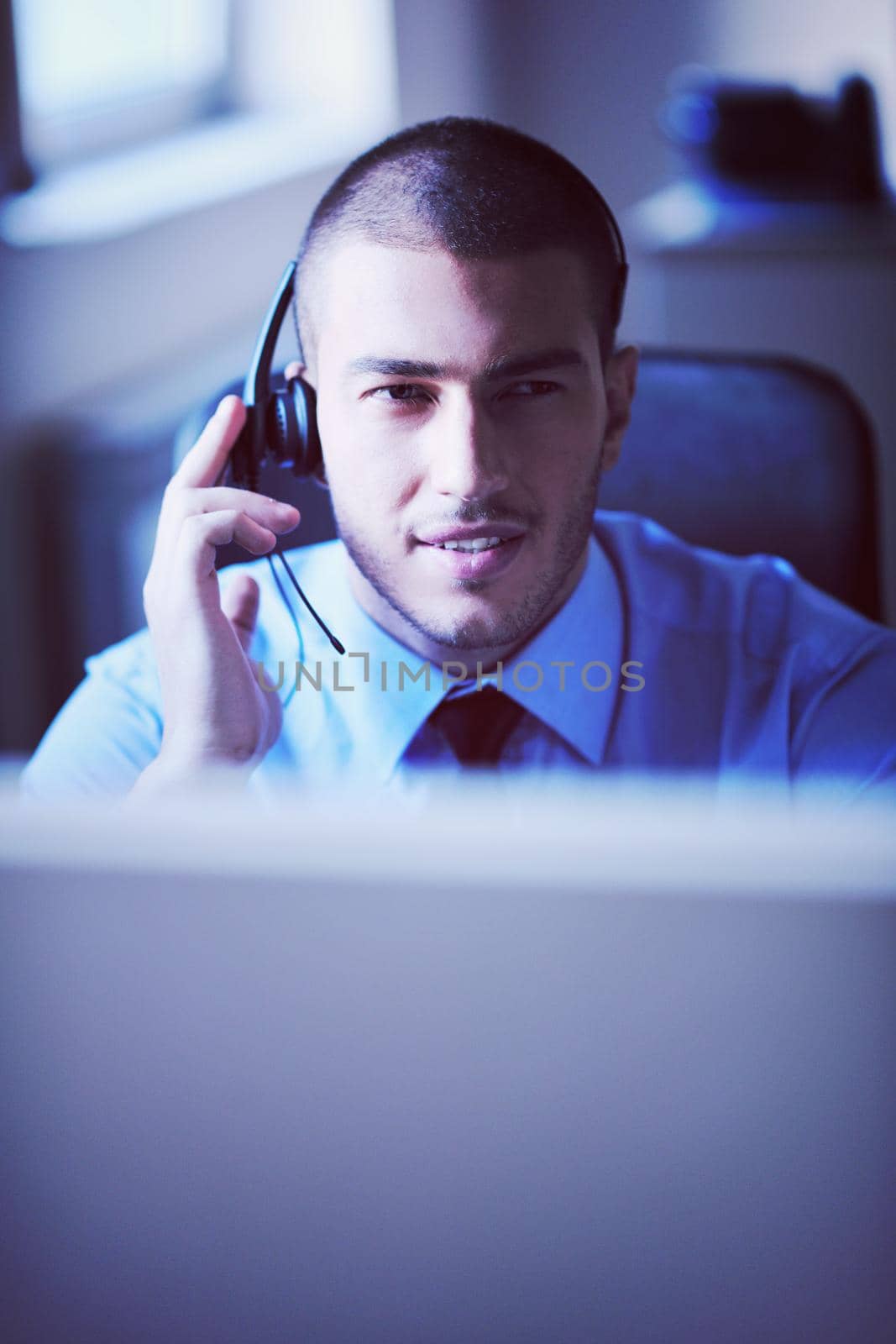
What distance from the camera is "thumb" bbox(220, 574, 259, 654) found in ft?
2.33

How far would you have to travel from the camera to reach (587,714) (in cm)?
71

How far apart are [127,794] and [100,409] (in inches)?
16.2

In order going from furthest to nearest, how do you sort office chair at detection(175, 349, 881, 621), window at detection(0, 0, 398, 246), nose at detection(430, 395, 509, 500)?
1. office chair at detection(175, 349, 881, 621)
2. window at detection(0, 0, 398, 246)
3. nose at detection(430, 395, 509, 500)

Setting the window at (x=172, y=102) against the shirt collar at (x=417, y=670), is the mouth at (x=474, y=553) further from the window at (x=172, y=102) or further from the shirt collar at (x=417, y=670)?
the window at (x=172, y=102)

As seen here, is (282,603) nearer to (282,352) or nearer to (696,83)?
(282,352)

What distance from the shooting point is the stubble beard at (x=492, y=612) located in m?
0.73

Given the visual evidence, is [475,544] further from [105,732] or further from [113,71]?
[113,71]

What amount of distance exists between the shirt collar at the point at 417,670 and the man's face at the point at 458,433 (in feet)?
0.03

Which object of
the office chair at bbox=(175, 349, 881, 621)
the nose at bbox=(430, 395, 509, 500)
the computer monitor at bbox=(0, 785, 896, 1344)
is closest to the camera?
the computer monitor at bbox=(0, 785, 896, 1344)

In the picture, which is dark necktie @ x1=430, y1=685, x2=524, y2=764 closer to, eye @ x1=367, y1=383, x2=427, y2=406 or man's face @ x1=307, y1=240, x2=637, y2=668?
man's face @ x1=307, y1=240, x2=637, y2=668

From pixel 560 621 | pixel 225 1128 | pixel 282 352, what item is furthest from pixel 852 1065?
pixel 282 352

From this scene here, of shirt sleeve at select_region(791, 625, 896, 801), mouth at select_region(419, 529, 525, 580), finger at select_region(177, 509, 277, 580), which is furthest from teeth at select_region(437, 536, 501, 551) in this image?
shirt sleeve at select_region(791, 625, 896, 801)

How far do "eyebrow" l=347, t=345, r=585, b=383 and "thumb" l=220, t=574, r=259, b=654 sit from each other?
0.14 meters

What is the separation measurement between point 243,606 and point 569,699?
208 millimetres
